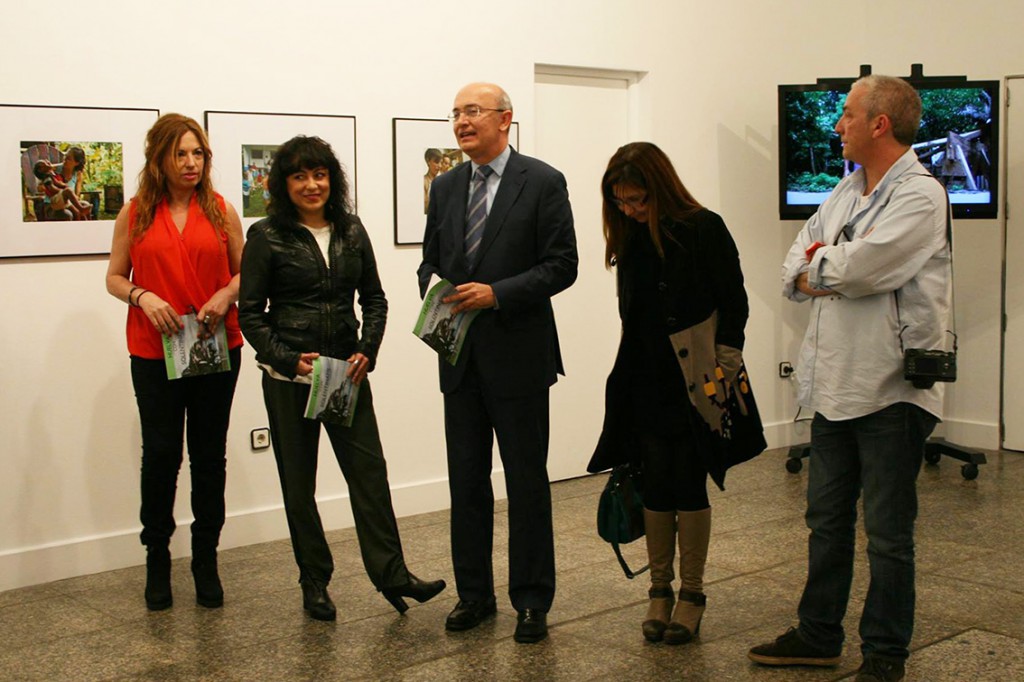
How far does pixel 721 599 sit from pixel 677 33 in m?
3.73

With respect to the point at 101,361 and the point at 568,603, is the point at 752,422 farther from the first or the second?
the point at 101,361

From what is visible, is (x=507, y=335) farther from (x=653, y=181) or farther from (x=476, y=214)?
(x=653, y=181)

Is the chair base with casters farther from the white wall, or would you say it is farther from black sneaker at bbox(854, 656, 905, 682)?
black sneaker at bbox(854, 656, 905, 682)

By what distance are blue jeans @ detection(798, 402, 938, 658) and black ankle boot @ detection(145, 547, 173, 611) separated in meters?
2.25

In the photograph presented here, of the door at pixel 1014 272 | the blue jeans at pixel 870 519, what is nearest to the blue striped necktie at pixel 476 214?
the blue jeans at pixel 870 519

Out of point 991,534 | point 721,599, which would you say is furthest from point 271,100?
point 991,534

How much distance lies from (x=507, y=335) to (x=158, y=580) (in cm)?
162

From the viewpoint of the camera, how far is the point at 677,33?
6844 millimetres

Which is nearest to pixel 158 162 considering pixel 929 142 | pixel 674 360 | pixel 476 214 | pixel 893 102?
pixel 476 214

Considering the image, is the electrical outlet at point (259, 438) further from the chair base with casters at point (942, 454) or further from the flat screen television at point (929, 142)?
the flat screen television at point (929, 142)

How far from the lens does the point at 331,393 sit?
393 centimetres

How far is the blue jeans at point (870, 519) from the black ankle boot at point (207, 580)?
81.7 inches

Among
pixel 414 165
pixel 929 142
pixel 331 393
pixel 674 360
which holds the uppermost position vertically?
pixel 929 142

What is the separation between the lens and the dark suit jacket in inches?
150
